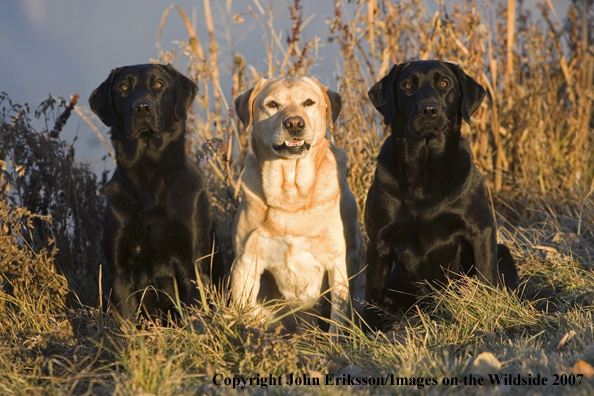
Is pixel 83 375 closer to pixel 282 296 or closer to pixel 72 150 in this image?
pixel 282 296

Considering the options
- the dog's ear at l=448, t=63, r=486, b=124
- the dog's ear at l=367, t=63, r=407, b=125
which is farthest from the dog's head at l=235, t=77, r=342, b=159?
the dog's ear at l=448, t=63, r=486, b=124

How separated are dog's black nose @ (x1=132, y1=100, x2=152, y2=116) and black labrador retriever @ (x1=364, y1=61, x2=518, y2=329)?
50.6 inches

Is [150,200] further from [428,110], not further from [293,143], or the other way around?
[428,110]

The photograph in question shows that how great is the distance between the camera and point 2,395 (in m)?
2.58

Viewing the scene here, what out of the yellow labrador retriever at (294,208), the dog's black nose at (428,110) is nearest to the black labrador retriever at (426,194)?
the dog's black nose at (428,110)

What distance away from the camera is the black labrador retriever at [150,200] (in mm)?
3627

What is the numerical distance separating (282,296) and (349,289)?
42 centimetres

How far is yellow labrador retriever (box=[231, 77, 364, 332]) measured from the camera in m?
3.58

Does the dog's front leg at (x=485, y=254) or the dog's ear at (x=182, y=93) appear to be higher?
the dog's ear at (x=182, y=93)

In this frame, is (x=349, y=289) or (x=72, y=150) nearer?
(x=349, y=289)

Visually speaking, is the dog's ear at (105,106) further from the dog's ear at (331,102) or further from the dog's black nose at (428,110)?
the dog's black nose at (428,110)

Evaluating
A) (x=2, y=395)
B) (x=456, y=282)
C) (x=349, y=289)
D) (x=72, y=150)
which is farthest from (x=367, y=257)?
(x=72, y=150)

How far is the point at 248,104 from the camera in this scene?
12.6 feet

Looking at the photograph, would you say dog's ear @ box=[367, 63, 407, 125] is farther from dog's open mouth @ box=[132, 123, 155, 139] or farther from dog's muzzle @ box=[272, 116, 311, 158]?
dog's open mouth @ box=[132, 123, 155, 139]
